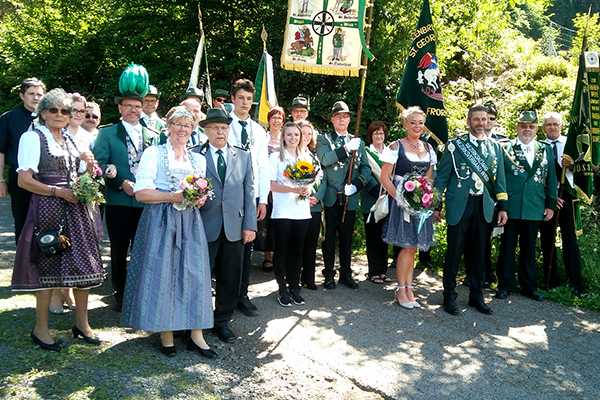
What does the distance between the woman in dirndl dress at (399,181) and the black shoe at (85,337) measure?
307 centimetres

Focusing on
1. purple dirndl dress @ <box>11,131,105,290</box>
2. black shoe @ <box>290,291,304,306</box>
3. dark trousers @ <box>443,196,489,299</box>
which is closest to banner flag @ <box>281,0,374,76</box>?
dark trousers @ <box>443,196,489,299</box>

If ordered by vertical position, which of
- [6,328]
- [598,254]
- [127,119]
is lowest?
[6,328]

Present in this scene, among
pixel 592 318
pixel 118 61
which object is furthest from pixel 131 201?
pixel 118 61

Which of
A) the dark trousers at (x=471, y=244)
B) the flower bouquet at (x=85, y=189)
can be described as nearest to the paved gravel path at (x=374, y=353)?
the dark trousers at (x=471, y=244)

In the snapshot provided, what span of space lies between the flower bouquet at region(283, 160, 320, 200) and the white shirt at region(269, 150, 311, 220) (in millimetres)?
87

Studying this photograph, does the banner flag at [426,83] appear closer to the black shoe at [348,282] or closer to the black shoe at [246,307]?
the black shoe at [348,282]

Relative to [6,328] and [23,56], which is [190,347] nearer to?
[6,328]

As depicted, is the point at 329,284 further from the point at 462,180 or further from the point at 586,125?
the point at 586,125

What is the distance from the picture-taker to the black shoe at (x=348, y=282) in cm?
689

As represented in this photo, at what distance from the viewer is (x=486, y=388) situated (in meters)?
4.31

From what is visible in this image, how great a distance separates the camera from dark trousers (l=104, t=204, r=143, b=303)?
5.64 meters

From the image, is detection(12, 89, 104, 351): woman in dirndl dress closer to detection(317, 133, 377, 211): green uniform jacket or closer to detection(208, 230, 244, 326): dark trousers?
detection(208, 230, 244, 326): dark trousers

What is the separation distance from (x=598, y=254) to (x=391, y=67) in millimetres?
6121

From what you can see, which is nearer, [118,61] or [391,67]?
[391,67]
